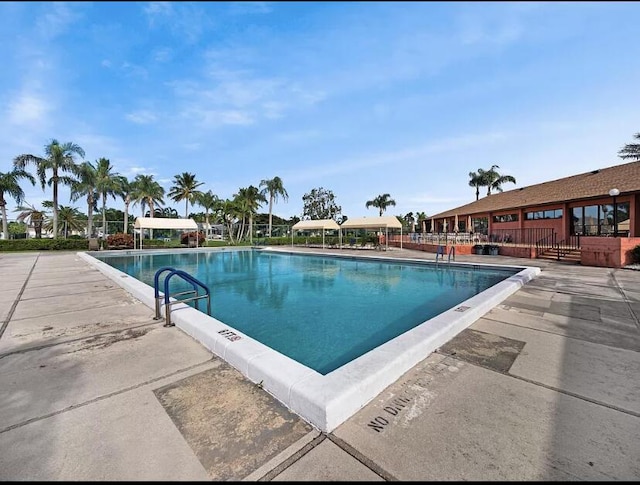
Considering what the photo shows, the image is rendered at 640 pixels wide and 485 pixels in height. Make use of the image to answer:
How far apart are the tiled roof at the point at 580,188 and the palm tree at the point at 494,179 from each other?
616 inches

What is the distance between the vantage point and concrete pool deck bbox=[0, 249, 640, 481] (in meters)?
1.67

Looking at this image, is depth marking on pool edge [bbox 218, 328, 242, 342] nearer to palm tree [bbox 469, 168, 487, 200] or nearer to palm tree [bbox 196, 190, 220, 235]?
palm tree [bbox 196, 190, 220, 235]

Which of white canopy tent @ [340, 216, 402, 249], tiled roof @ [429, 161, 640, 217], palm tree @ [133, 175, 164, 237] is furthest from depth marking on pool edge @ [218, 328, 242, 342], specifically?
palm tree @ [133, 175, 164, 237]

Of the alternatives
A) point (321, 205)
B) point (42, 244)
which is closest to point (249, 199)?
point (42, 244)

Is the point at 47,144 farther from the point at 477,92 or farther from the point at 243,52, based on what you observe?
the point at 477,92

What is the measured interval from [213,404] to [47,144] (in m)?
32.9

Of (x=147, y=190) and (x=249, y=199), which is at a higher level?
(x=147, y=190)

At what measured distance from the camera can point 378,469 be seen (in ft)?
5.41

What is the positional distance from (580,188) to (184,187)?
39819 millimetres

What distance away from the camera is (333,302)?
7.71m

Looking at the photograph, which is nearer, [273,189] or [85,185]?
[85,185]

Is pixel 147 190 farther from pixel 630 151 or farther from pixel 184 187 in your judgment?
pixel 630 151

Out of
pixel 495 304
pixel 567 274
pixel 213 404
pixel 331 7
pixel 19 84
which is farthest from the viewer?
pixel 567 274

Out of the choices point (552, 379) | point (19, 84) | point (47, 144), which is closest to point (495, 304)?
point (552, 379)
